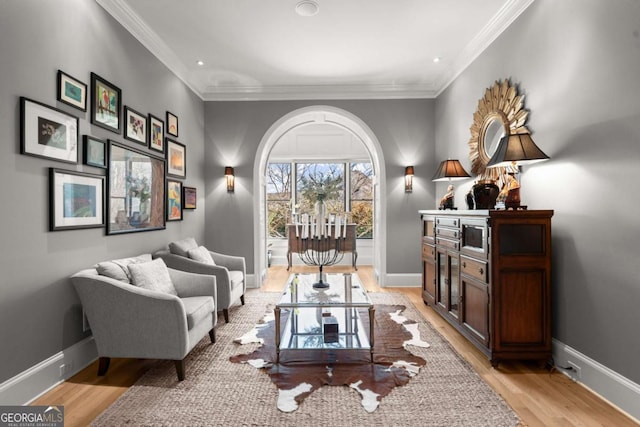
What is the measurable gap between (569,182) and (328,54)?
113 inches

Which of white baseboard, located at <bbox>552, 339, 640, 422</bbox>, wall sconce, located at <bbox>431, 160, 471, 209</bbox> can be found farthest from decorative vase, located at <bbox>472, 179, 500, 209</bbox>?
white baseboard, located at <bbox>552, 339, 640, 422</bbox>

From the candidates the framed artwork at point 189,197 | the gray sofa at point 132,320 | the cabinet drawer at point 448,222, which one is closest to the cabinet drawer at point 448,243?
the cabinet drawer at point 448,222

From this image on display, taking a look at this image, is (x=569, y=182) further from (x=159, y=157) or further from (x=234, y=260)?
(x=159, y=157)

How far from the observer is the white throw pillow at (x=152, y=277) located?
266cm

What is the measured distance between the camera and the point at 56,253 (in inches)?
94.2

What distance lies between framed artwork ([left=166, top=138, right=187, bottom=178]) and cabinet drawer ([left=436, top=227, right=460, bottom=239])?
3161 mm

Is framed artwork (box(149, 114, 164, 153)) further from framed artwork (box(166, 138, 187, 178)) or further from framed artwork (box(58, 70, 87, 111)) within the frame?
framed artwork (box(58, 70, 87, 111))

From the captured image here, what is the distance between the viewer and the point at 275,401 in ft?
7.07

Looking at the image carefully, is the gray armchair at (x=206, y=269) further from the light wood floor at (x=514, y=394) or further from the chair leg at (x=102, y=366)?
the chair leg at (x=102, y=366)

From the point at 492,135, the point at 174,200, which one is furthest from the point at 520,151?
the point at 174,200

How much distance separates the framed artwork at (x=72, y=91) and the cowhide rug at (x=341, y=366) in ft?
7.49

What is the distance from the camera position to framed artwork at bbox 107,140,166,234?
2994 millimetres

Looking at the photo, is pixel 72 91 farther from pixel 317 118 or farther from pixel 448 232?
pixel 317 118

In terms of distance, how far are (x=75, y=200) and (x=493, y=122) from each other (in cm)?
374
